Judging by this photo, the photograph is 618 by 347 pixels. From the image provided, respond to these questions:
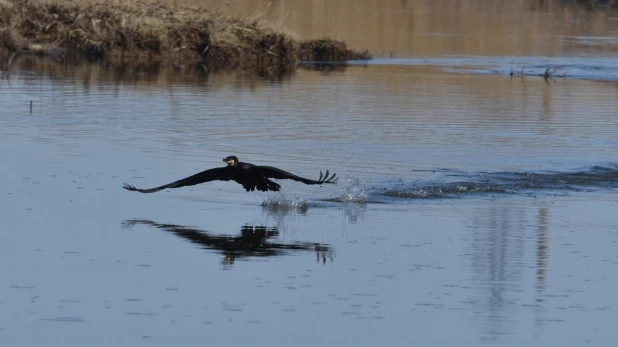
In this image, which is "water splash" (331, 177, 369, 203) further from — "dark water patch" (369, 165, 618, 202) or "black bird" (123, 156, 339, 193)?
"black bird" (123, 156, 339, 193)

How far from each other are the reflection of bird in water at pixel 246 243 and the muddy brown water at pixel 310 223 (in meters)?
0.03

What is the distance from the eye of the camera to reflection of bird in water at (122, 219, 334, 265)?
10.4m

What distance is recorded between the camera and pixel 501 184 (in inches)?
557

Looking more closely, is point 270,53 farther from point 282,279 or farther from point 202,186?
point 282,279

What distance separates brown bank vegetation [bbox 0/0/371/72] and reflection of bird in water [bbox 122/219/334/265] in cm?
1984

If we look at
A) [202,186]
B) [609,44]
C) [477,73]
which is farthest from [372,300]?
[609,44]

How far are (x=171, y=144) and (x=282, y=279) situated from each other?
293 inches

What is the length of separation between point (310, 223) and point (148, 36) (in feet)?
66.9

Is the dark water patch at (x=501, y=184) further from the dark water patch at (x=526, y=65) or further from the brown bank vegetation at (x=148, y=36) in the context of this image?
the brown bank vegetation at (x=148, y=36)

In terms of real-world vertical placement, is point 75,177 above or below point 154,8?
below

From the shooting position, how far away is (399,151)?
54.2 feet

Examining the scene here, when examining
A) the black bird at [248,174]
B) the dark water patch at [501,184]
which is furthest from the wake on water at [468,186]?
the black bird at [248,174]

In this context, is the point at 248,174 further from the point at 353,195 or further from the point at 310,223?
the point at 353,195

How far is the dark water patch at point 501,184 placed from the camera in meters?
13.4
